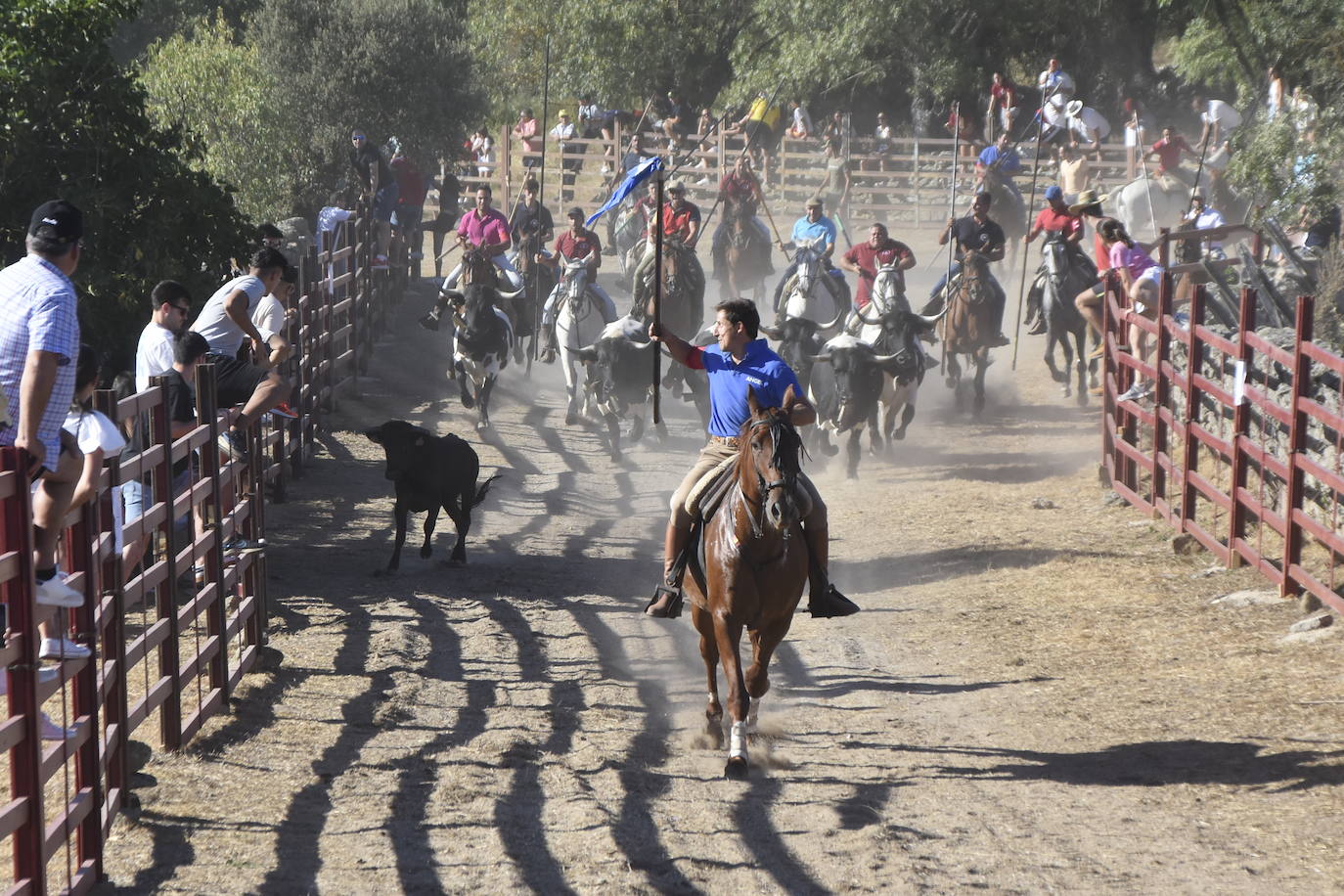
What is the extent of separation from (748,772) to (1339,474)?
482 centimetres

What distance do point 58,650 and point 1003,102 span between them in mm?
35236

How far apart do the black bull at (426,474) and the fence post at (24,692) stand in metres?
6.83

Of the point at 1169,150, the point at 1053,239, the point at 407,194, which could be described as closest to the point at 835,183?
the point at 1169,150

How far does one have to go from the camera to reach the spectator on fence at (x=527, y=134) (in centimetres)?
4088

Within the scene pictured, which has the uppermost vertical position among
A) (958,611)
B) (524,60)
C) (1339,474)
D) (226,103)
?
(524,60)

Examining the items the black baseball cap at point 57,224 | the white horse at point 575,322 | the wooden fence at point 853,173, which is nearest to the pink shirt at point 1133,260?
the white horse at point 575,322

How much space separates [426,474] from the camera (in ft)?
41.9

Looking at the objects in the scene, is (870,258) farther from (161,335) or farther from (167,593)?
(167,593)

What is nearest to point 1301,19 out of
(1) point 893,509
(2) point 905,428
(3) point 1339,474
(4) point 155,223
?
(2) point 905,428

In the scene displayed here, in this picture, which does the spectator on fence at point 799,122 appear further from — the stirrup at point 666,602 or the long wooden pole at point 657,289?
the stirrup at point 666,602

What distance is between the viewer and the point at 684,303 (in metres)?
21.7

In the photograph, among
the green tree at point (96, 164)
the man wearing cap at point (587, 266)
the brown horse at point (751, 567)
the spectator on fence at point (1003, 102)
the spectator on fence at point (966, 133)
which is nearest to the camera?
the brown horse at point (751, 567)

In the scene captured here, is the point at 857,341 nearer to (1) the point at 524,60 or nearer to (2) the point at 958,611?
(2) the point at 958,611

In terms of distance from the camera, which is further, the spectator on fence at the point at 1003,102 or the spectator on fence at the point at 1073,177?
the spectator on fence at the point at 1003,102
